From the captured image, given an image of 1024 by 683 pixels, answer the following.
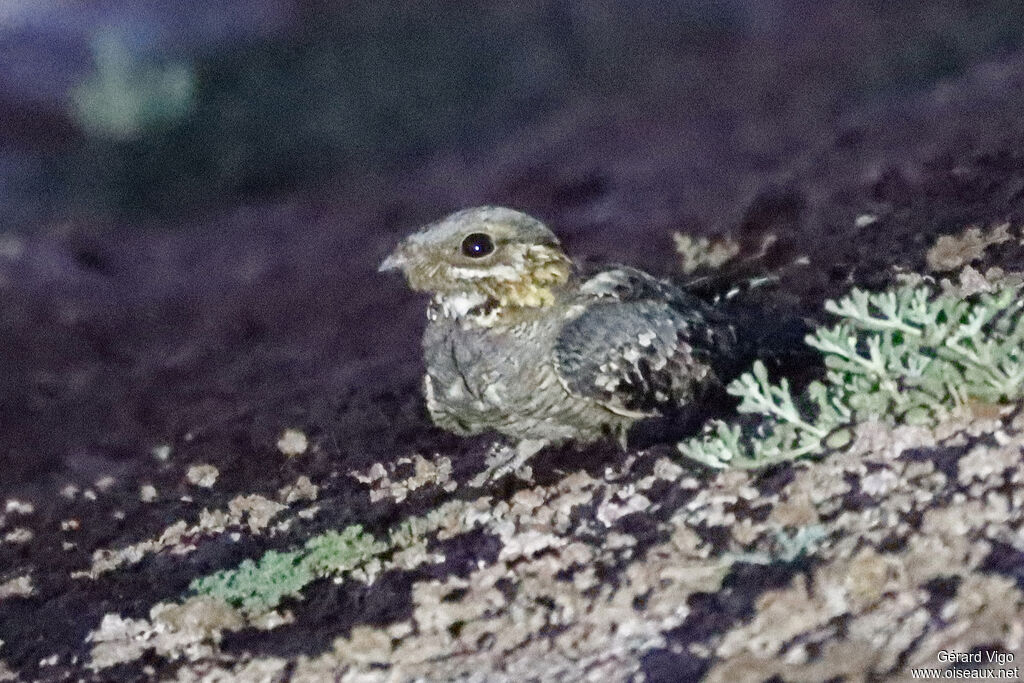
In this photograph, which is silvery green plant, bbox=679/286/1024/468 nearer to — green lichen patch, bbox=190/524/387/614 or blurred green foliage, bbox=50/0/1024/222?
green lichen patch, bbox=190/524/387/614

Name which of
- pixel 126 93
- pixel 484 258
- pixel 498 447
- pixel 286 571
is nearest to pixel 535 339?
pixel 484 258

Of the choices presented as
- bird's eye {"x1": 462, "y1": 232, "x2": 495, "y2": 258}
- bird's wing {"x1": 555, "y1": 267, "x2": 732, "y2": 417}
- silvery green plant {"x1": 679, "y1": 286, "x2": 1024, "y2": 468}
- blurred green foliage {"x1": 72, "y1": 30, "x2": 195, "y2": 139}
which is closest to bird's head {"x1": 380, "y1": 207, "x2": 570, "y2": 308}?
bird's eye {"x1": 462, "y1": 232, "x2": 495, "y2": 258}

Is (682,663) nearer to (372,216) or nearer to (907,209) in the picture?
(907,209)

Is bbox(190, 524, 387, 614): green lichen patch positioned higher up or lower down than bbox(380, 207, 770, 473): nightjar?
lower down

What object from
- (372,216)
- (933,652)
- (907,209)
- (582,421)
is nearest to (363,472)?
(582,421)

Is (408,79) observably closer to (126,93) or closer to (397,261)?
(126,93)

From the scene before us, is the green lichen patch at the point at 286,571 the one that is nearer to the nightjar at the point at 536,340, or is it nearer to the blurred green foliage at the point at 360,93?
the nightjar at the point at 536,340
